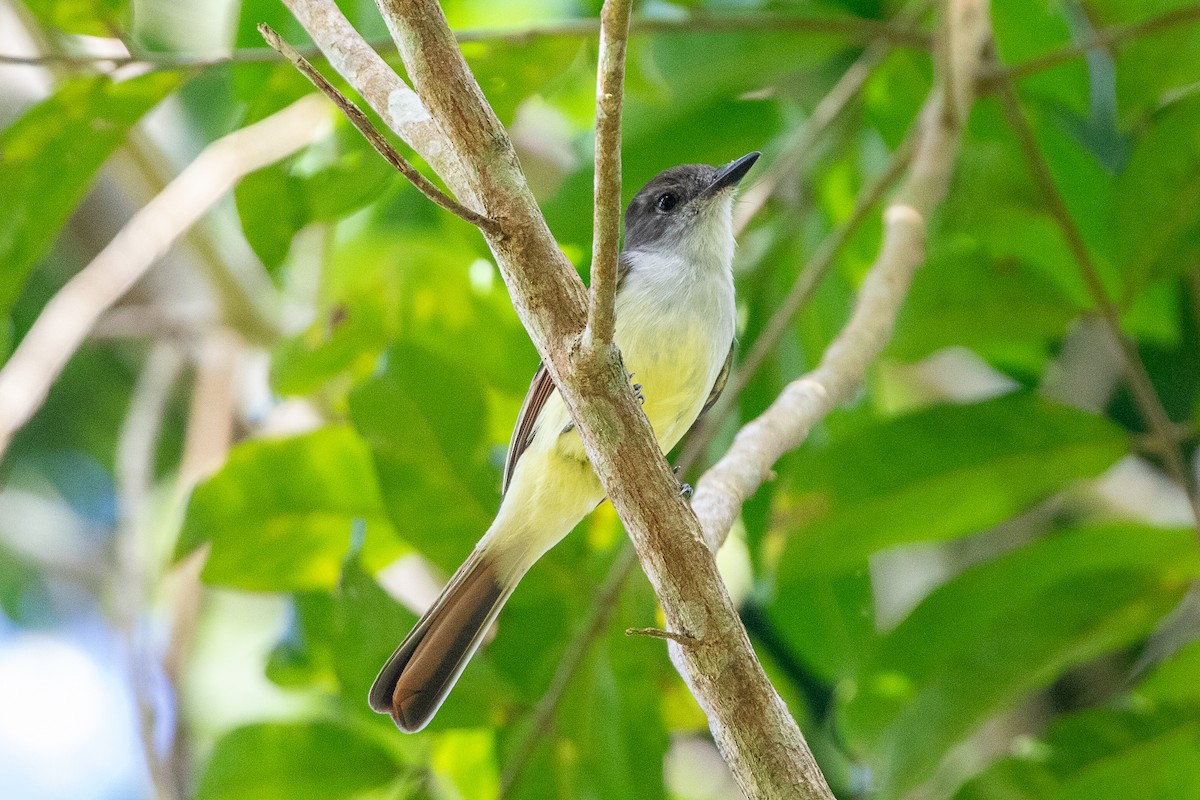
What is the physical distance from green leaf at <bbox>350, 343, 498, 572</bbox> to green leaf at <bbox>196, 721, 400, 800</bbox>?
42 cm

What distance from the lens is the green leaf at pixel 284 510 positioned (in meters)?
2.67

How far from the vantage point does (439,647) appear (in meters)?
2.47

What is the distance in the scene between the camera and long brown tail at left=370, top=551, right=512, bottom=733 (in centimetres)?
241

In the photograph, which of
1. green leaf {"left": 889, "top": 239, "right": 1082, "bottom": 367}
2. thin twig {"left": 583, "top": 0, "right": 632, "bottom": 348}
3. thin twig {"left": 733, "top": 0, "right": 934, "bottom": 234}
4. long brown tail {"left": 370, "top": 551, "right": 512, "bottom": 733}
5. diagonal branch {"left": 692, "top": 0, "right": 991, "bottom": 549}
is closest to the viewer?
thin twig {"left": 583, "top": 0, "right": 632, "bottom": 348}

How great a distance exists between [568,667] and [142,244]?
150 centimetres

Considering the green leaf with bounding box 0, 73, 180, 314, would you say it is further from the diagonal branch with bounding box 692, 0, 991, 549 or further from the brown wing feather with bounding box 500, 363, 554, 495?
the diagonal branch with bounding box 692, 0, 991, 549

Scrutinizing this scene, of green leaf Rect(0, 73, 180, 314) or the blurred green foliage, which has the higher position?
green leaf Rect(0, 73, 180, 314)

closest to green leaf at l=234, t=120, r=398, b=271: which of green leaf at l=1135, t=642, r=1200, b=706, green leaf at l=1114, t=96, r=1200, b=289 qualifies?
green leaf at l=1114, t=96, r=1200, b=289

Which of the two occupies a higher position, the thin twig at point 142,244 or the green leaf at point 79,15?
the green leaf at point 79,15

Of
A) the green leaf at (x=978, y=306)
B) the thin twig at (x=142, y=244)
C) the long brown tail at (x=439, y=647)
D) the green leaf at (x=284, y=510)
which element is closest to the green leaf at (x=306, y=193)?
the thin twig at (x=142, y=244)

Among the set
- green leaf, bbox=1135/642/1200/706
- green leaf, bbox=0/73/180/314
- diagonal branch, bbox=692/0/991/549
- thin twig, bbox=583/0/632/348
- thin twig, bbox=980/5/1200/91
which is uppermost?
green leaf, bbox=0/73/180/314

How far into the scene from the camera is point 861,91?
3314 mm

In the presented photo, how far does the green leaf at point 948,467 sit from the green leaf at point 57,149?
1.51m

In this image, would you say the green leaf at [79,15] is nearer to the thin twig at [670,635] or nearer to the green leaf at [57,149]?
the green leaf at [57,149]
